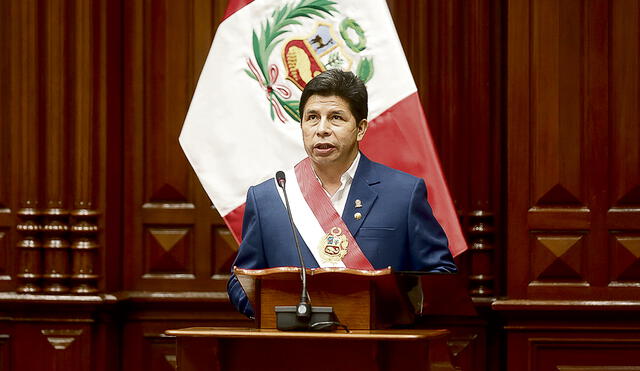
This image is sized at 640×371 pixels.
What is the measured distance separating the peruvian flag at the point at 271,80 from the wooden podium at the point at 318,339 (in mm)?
1438

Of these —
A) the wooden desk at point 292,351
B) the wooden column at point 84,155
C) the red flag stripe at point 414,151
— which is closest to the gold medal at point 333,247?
the wooden desk at point 292,351

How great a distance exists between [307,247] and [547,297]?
1.36 metres

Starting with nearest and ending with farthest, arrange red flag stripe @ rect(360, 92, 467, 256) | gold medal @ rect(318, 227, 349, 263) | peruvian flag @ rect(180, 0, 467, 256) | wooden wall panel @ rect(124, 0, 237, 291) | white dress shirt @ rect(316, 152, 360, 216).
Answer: gold medal @ rect(318, 227, 349, 263), white dress shirt @ rect(316, 152, 360, 216), red flag stripe @ rect(360, 92, 467, 256), peruvian flag @ rect(180, 0, 467, 256), wooden wall panel @ rect(124, 0, 237, 291)

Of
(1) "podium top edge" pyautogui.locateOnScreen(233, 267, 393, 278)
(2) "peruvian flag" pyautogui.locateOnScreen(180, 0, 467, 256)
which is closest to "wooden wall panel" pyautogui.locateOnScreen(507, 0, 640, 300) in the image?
(2) "peruvian flag" pyautogui.locateOnScreen(180, 0, 467, 256)

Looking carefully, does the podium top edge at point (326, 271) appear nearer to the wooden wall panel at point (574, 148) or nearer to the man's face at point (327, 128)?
the man's face at point (327, 128)

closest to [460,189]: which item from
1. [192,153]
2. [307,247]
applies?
[192,153]

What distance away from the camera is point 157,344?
4.45 metres

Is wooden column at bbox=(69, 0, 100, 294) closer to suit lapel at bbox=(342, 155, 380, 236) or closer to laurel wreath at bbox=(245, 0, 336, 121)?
laurel wreath at bbox=(245, 0, 336, 121)

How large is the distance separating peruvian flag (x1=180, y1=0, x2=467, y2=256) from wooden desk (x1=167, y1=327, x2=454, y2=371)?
1520mm

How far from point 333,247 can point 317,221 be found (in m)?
0.10

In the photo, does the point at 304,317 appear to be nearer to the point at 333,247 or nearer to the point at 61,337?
the point at 333,247

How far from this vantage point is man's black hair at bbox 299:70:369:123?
3.10m

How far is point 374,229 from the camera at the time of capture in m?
3.08

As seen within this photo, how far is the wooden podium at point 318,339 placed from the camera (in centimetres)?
246
